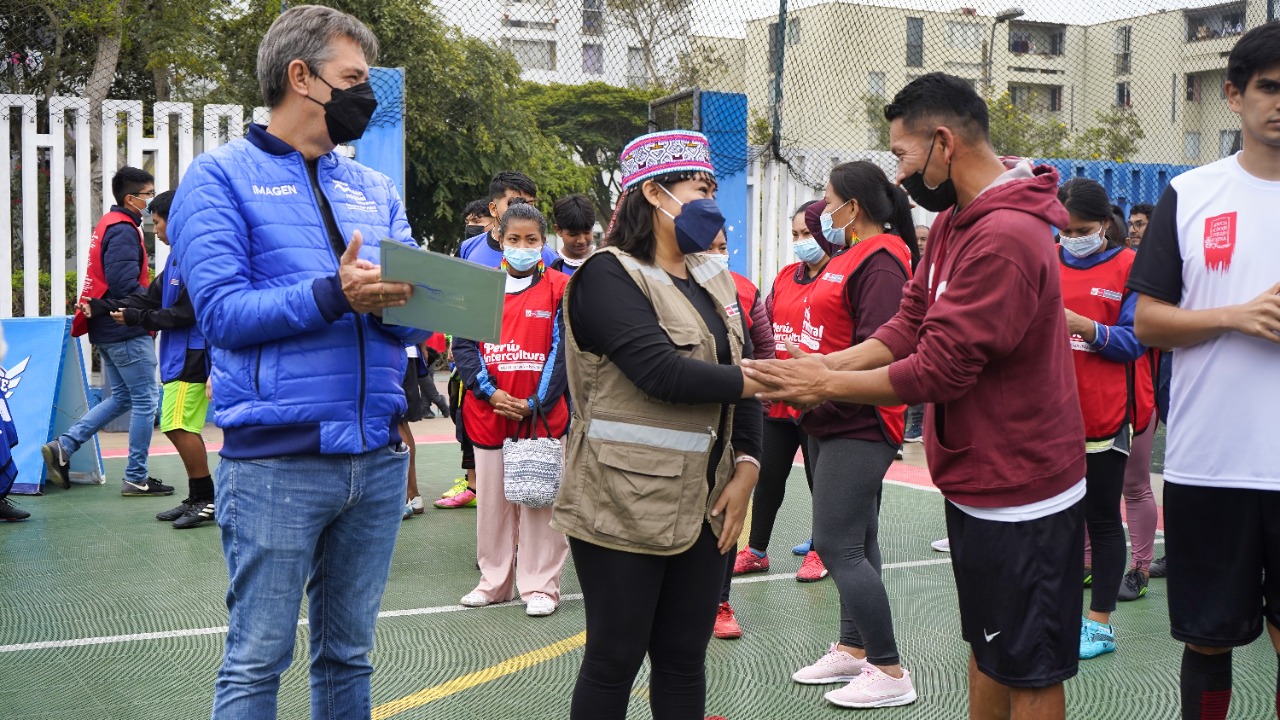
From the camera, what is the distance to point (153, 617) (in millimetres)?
5254

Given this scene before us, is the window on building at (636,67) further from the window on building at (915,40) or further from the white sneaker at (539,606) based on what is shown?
the white sneaker at (539,606)

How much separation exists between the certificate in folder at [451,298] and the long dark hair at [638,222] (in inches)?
20.5

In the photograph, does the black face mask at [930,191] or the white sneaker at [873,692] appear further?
the white sneaker at [873,692]

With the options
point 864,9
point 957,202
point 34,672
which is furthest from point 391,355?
point 864,9

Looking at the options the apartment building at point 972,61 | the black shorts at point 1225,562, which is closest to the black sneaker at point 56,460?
the apartment building at point 972,61

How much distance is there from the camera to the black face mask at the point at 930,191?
10.00 feet

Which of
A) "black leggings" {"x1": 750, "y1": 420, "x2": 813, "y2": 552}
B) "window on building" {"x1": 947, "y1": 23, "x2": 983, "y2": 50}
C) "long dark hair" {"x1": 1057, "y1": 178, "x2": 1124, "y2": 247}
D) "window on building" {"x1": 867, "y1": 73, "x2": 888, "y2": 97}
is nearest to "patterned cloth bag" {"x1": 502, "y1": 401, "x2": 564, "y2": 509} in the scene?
"black leggings" {"x1": 750, "y1": 420, "x2": 813, "y2": 552}

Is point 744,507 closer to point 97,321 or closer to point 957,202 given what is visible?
point 957,202

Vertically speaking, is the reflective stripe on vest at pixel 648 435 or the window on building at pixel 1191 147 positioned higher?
the window on building at pixel 1191 147

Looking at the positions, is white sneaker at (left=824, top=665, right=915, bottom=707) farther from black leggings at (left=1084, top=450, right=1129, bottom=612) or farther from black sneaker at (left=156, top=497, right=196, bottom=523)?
black sneaker at (left=156, top=497, right=196, bottom=523)

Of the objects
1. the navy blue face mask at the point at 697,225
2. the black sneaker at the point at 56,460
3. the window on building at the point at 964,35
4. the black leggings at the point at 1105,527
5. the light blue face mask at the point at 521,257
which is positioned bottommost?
the black sneaker at the point at 56,460

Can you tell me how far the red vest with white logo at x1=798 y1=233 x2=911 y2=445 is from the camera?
4.59 metres

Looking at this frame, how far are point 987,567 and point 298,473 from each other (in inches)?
68.6

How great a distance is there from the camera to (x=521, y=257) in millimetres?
5590
